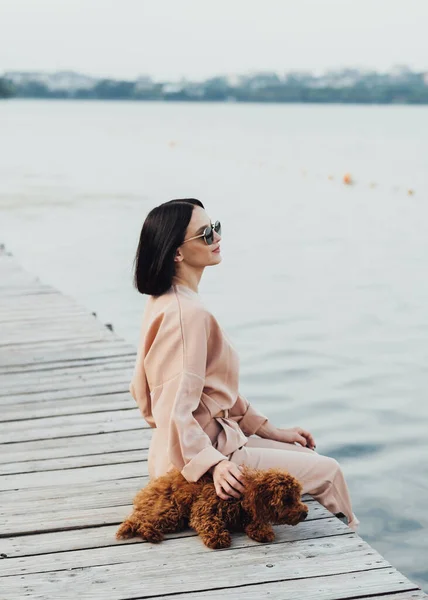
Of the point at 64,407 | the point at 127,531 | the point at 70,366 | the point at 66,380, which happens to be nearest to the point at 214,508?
the point at 127,531

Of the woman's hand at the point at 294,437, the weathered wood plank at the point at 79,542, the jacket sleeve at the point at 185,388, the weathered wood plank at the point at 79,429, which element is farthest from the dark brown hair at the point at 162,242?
the weathered wood plank at the point at 79,429

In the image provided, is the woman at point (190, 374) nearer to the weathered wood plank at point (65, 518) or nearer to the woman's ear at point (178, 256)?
the woman's ear at point (178, 256)

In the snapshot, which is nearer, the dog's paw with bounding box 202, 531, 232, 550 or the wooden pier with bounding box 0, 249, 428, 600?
the wooden pier with bounding box 0, 249, 428, 600

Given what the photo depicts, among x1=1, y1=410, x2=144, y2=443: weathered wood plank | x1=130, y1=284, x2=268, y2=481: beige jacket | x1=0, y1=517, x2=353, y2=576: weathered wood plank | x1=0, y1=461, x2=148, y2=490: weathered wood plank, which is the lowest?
x1=1, y1=410, x2=144, y2=443: weathered wood plank

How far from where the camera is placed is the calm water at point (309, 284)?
6.37 metres

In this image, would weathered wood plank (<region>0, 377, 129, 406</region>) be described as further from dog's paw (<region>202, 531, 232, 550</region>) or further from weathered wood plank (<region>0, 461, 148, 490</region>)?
dog's paw (<region>202, 531, 232, 550</region>)

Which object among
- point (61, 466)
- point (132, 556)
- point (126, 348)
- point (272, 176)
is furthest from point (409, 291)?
point (272, 176)

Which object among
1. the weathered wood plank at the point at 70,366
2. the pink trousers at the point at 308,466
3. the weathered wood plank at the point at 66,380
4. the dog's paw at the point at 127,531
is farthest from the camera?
the weathered wood plank at the point at 70,366

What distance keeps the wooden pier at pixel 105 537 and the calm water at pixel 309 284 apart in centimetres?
164

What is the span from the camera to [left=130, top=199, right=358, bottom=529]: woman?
10.5 ft

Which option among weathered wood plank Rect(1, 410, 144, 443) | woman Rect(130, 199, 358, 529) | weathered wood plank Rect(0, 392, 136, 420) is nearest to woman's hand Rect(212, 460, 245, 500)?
woman Rect(130, 199, 358, 529)

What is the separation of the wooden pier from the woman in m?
0.23

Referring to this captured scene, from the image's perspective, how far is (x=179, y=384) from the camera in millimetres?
3230

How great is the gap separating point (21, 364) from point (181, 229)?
9.99ft
